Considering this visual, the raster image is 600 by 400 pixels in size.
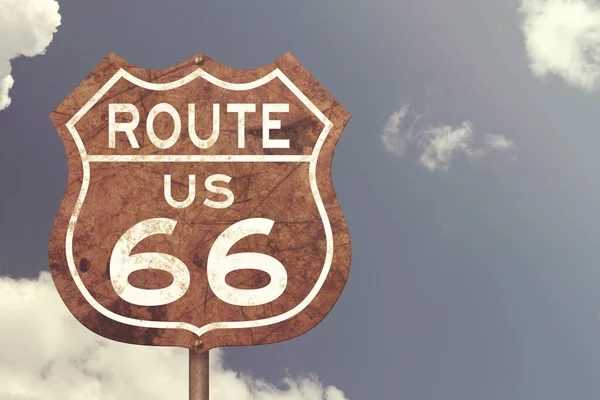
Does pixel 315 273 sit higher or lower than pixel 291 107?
lower

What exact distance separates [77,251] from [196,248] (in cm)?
95

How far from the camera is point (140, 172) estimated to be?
564 centimetres

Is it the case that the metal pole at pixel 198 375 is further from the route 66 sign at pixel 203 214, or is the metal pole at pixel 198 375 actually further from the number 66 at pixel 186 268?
the number 66 at pixel 186 268

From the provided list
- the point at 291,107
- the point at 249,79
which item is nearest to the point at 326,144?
the point at 291,107

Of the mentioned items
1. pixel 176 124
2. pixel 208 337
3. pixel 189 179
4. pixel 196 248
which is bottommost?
pixel 208 337

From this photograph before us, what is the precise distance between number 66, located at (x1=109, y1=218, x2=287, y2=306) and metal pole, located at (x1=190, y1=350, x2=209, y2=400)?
1.60ft

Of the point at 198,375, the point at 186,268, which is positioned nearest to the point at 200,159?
the point at 186,268

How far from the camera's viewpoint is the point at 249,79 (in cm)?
575

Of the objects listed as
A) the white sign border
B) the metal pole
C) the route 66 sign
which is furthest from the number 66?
the metal pole

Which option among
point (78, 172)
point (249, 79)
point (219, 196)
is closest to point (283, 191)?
point (219, 196)

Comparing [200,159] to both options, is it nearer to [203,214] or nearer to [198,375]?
[203,214]

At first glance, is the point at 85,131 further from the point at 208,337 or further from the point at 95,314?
the point at 208,337

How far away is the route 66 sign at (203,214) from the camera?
553cm

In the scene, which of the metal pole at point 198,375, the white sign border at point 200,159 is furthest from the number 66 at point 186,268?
the metal pole at point 198,375
